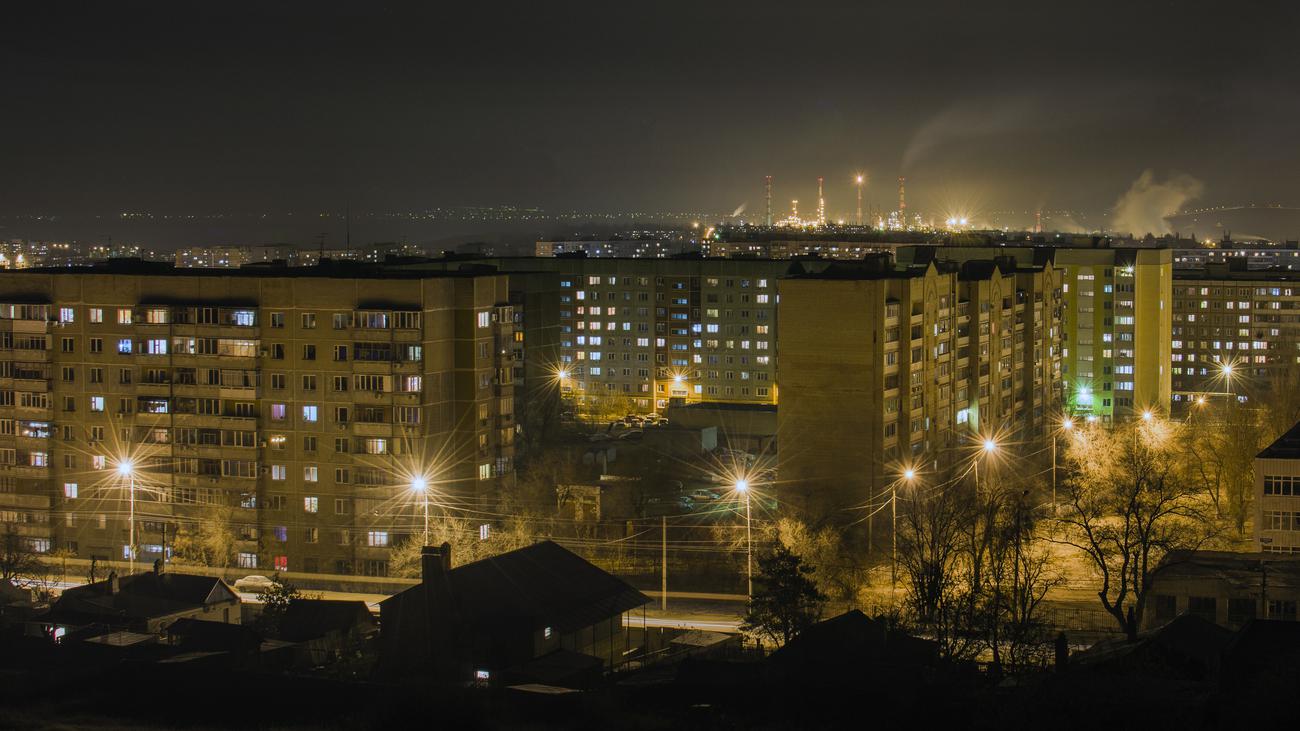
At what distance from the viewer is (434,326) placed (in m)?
25.2

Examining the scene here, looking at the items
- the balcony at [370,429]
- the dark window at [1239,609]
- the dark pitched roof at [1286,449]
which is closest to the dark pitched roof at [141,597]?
the balcony at [370,429]

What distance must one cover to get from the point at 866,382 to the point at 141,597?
41.4 feet

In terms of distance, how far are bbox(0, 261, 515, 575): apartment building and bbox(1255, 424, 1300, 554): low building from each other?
474 inches

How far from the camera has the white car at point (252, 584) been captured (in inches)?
901

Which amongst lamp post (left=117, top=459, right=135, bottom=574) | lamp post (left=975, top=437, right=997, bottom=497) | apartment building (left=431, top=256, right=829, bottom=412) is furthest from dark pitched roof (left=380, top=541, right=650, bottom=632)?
apartment building (left=431, top=256, right=829, bottom=412)

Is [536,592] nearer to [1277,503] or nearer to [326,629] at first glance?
[326,629]

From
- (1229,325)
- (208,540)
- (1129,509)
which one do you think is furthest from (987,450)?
(1229,325)

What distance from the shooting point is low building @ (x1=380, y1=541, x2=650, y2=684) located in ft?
54.6

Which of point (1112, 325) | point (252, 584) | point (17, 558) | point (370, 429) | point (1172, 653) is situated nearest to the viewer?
point (1172, 653)

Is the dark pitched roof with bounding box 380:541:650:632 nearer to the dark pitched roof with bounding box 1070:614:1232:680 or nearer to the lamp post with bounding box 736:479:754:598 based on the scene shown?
the lamp post with bounding box 736:479:754:598

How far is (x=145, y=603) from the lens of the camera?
19.4 meters

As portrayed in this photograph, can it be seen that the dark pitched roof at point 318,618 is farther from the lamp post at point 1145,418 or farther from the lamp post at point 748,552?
the lamp post at point 1145,418

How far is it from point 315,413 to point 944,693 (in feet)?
46.8

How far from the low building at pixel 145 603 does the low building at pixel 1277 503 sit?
1426 cm
